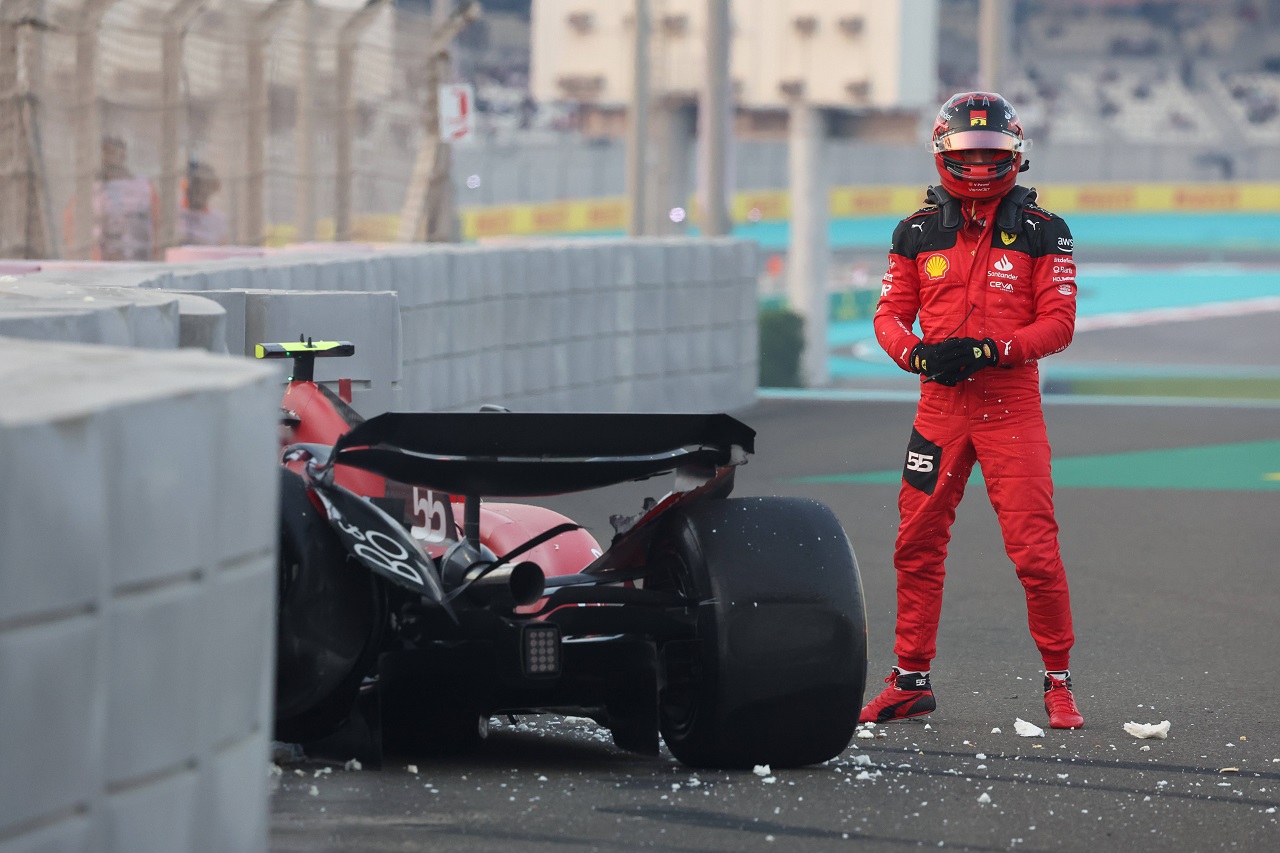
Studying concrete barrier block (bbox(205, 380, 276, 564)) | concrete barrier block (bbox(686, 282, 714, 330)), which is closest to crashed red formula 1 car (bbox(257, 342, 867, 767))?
concrete barrier block (bbox(205, 380, 276, 564))

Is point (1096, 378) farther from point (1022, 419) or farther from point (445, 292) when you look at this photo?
point (1022, 419)

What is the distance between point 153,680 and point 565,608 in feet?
6.42

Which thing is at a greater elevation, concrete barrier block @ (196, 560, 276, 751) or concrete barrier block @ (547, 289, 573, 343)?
concrete barrier block @ (547, 289, 573, 343)

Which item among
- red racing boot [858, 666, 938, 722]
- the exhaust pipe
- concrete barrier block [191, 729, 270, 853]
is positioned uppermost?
the exhaust pipe

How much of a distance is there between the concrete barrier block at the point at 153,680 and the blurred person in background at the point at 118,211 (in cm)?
936

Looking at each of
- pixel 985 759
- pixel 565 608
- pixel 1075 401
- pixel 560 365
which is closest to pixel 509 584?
pixel 565 608

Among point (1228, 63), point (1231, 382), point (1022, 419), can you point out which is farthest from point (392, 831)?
point (1228, 63)

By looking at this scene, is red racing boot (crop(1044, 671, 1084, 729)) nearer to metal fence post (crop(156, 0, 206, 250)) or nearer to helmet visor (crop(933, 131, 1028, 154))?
helmet visor (crop(933, 131, 1028, 154))

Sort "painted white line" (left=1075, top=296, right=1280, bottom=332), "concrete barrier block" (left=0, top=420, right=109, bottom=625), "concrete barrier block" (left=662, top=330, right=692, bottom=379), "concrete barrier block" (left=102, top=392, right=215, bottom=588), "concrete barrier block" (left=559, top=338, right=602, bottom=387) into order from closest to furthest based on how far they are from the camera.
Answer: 1. "concrete barrier block" (left=0, top=420, right=109, bottom=625)
2. "concrete barrier block" (left=102, top=392, right=215, bottom=588)
3. "concrete barrier block" (left=559, top=338, right=602, bottom=387)
4. "concrete barrier block" (left=662, top=330, right=692, bottom=379)
5. "painted white line" (left=1075, top=296, right=1280, bottom=332)

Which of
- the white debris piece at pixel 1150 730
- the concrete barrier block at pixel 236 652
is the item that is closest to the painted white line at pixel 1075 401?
the white debris piece at pixel 1150 730

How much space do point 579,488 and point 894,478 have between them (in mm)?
7701

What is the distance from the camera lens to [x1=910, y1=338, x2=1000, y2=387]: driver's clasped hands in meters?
6.01

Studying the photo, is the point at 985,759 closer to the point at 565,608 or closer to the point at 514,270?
the point at 565,608

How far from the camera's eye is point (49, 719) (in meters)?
3.02
